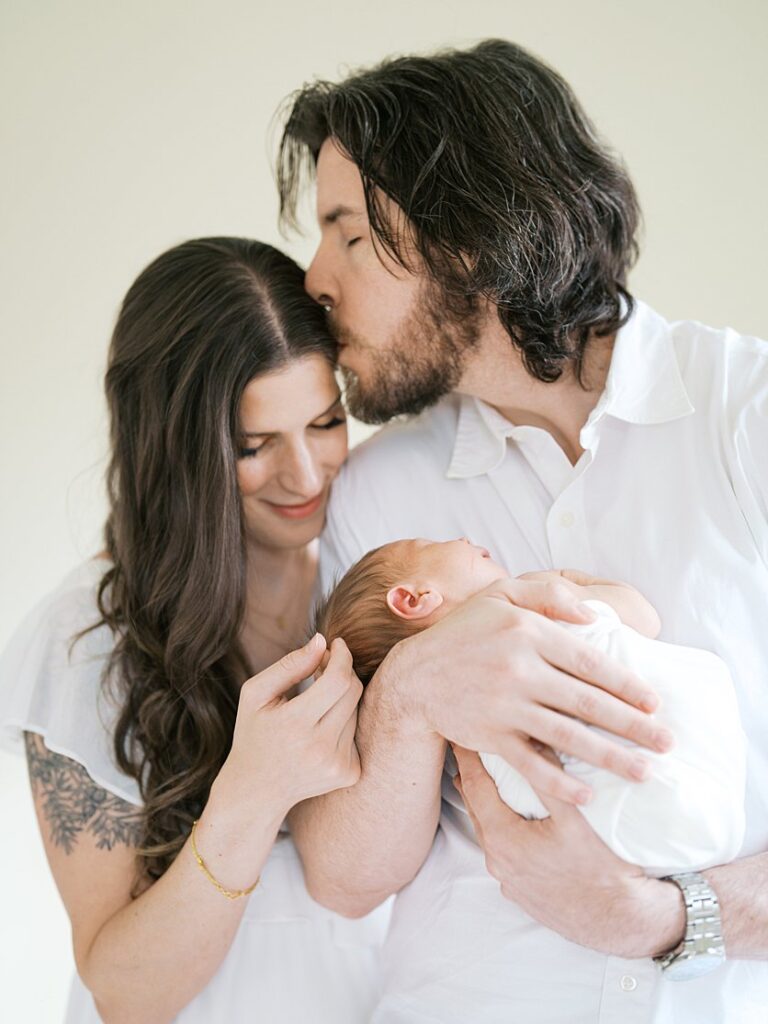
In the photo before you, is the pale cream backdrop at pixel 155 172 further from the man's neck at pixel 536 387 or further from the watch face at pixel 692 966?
the watch face at pixel 692 966

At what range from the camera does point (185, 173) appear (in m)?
3.14

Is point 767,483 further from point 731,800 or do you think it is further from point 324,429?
point 324,429

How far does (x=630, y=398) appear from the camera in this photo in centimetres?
186

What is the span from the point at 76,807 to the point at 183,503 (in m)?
0.59

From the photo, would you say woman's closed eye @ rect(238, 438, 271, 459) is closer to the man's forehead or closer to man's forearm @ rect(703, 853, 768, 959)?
the man's forehead

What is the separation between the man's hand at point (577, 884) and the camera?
140 centimetres

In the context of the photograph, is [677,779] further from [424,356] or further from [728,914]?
[424,356]

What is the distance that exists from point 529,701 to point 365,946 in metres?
0.93

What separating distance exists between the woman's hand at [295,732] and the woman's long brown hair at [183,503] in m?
0.34

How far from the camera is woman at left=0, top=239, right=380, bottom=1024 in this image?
1892mm

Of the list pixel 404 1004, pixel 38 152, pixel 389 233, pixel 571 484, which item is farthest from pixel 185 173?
pixel 404 1004

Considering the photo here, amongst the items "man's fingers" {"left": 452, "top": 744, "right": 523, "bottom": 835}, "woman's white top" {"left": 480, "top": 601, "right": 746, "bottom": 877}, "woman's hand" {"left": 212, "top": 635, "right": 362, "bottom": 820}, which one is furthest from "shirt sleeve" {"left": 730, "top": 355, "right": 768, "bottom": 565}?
"woman's hand" {"left": 212, "top": 635, "right": 362, "bottom": 820}

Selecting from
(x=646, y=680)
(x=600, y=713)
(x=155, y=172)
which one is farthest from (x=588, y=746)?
(x=155, y=172)

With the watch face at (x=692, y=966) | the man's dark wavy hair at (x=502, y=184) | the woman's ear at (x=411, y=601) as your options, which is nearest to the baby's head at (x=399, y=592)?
the woman's ear at (x=411, y=601)
